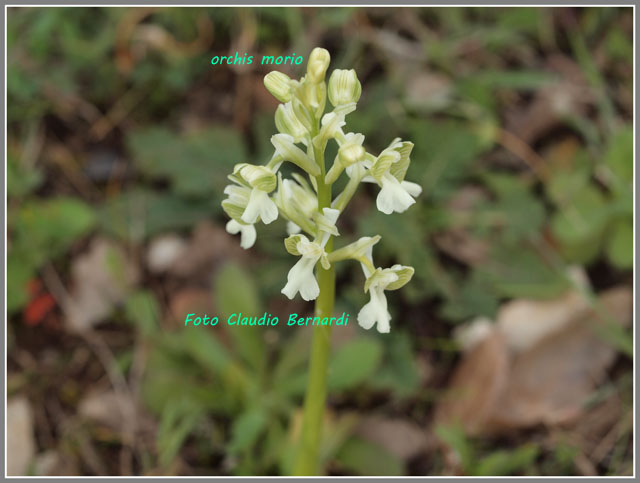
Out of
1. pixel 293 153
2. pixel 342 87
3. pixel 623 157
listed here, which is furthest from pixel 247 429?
pixel 623 157

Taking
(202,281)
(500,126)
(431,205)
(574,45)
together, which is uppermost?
(574,45)

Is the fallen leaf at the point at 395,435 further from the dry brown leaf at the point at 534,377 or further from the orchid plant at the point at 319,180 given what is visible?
the orchid plant at the point at 319,180

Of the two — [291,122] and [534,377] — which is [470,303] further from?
[291,122]

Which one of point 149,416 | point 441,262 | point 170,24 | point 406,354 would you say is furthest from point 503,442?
point 170,24

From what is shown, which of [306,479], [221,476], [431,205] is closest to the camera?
[306,479]

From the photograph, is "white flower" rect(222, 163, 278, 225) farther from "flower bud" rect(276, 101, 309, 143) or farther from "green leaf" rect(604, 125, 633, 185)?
"green leaf" rect(604, 125, 633, 185)

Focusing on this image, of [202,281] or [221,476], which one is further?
[202,281]

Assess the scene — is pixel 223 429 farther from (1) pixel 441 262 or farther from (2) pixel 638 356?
(2) pixel 638 356

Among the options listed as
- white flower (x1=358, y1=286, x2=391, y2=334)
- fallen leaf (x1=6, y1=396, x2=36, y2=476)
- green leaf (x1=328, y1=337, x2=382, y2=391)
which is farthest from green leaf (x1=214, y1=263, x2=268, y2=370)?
white flower (x1=358, y1=286, x2=391, y2=334)
